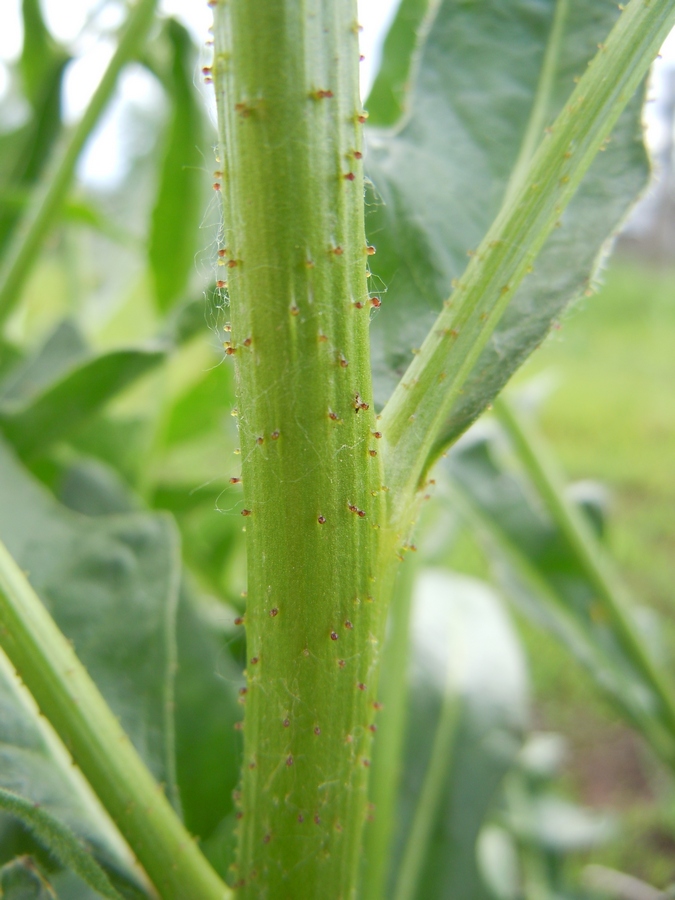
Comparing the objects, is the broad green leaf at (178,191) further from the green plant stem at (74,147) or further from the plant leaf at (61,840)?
the plant leaf at (61,840)

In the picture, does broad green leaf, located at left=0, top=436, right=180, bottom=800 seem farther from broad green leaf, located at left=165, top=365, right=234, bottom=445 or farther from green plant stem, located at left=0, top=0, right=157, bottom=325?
broad green leaf, located at left=165, top=365, right=234, bottom=445

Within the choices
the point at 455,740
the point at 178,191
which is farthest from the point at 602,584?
the point at 178,191

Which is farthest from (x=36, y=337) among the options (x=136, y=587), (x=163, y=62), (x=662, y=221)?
(x=662, y=221)

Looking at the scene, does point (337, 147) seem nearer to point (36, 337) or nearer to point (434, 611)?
point (434, 611)

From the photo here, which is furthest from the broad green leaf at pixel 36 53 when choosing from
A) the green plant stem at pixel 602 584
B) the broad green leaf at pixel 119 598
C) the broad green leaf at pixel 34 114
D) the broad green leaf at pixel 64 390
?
the green plant stem at pixel 602 584

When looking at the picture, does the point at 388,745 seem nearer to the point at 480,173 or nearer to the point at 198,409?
the point at 480,173

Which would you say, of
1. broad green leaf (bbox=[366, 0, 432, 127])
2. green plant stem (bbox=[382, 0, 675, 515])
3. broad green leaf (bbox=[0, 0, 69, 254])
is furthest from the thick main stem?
broad green leaf (bbox=[0, 0, 69, 254])
